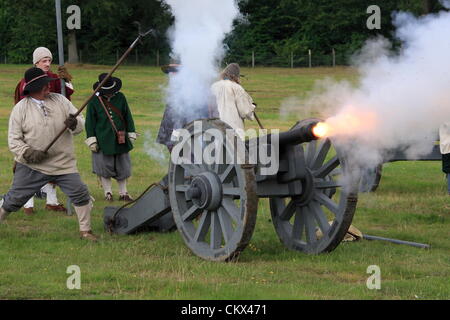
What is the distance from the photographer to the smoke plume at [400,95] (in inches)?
303

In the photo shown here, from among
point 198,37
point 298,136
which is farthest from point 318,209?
point 198,37

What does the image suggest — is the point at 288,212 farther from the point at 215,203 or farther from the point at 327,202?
the point at 215,203

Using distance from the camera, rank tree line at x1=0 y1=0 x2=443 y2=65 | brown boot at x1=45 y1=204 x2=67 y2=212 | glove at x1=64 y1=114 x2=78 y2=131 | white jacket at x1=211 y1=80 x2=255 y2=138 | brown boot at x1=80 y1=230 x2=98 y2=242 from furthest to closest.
Answer: tree line at x1=0 y1=0 x2=443 y2=65, brown boot at x1=45 y1=204 x2=67 y2=212, white jacket at x1=211 y1=80 x2=255 y2=138, brown boot at x1=80 y1=230 x2=98 y2=242, glove at x1=64 y1=114 x2=78 y2=131

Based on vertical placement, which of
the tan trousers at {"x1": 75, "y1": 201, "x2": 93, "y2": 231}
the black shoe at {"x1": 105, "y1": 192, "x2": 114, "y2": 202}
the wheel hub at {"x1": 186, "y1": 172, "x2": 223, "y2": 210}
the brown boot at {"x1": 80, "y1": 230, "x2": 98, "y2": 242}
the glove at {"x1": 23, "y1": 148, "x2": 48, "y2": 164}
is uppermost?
the glove at {"x1": 23, "y1": 148, "x2": 48, "y2": 164}

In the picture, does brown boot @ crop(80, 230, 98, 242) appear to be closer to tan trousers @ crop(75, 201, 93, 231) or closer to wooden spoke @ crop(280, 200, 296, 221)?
tan trousers @ crop(75, 201, 93, 231)

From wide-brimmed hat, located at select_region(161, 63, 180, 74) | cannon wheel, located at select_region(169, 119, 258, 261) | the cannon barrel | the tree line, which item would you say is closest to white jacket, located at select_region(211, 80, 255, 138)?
wide-brimmed hat, located at select_region(161, 63, 180, 74)

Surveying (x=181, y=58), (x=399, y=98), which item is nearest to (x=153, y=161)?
(x=181, y=58)

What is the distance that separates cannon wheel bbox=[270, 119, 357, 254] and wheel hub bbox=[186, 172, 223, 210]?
833mm

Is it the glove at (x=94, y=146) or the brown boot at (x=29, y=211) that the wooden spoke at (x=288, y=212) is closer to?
the brown boot at (x=29, y=211)

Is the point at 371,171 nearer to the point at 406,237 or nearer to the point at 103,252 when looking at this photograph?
the point at 406,237

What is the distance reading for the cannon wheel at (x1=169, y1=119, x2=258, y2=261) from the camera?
7.43 metres

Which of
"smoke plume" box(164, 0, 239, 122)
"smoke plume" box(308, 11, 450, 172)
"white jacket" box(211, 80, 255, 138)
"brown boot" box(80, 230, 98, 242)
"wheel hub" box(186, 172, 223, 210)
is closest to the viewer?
"smoke plume" box(308, 11, 450, 172)

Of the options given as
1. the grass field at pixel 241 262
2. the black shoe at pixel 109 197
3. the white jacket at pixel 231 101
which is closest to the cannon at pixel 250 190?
the grass field at pixel 241 262

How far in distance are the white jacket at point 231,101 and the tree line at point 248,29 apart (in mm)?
16404
